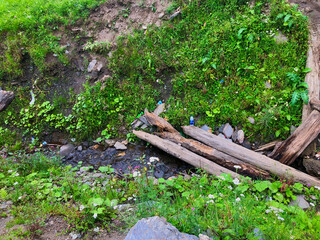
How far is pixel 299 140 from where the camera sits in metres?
4.63

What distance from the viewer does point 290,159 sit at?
4.61m

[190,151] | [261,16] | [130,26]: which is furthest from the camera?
[130,26]

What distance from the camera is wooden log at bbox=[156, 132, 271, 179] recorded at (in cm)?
448

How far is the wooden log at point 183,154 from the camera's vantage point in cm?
467

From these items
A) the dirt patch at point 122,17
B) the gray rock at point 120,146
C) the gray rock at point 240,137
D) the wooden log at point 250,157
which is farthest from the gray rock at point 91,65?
the gray rock at point 240,137

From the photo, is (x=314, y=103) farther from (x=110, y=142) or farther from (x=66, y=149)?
(x=66, y=149)

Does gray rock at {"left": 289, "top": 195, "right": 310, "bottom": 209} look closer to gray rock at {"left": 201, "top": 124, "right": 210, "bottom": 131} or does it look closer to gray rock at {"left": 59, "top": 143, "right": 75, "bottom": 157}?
gray rock at {"left": 201, "top": 124, "right": 210, "bottom": 131}

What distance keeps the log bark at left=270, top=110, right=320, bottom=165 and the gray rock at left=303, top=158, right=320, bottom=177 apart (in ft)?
0.79

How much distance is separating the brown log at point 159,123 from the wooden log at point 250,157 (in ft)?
1.29

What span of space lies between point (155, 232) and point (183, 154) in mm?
2817

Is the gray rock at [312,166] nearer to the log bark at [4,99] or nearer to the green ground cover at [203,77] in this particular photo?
the green ground cover at [203,77]

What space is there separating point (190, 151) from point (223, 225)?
2646 millimetres

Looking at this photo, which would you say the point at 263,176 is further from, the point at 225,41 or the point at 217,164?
the point at 225,41

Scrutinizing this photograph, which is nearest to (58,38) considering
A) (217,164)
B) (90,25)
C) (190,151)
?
(90,25)
